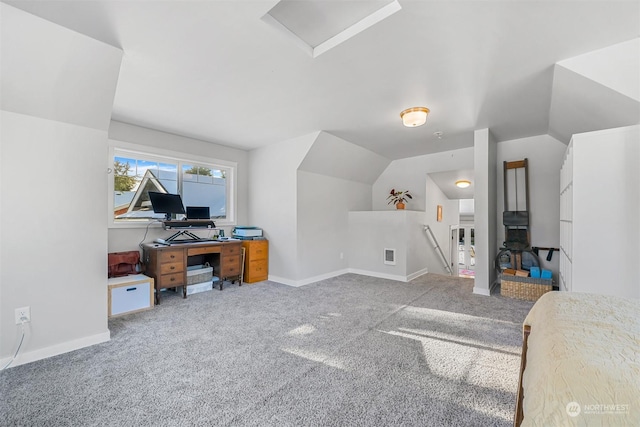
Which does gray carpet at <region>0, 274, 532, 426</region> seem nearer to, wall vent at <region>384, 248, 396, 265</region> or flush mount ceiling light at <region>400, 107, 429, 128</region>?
wall vent at <region>384, 248, 396, 265</region>

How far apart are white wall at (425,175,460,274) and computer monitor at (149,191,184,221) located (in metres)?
4.65

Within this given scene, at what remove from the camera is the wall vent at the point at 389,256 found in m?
5.03

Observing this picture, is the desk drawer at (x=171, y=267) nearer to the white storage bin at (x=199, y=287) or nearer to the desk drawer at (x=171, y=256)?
the desk drawer at (x=171, y=256)

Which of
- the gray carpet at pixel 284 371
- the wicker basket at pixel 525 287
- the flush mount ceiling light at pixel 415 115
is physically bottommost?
the gray carpet at pixel 284 371

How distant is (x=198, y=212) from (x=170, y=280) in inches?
47.7

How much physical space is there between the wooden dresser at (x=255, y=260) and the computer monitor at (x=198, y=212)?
0.76m

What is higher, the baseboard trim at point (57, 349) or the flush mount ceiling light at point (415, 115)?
the flush mount ceiling light at point (415, 115)

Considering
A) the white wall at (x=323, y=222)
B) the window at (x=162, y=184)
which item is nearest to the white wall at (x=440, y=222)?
the white wall at (x=323, y=222)

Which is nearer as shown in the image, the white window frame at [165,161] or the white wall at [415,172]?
the white window frame at [165,161]

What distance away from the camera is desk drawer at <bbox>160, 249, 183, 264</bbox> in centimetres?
355

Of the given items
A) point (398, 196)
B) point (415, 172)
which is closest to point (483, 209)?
point (415, 172)

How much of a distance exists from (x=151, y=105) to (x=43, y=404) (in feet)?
9.54

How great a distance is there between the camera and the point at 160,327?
2803mm

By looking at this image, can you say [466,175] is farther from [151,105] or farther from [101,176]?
[101,176]
